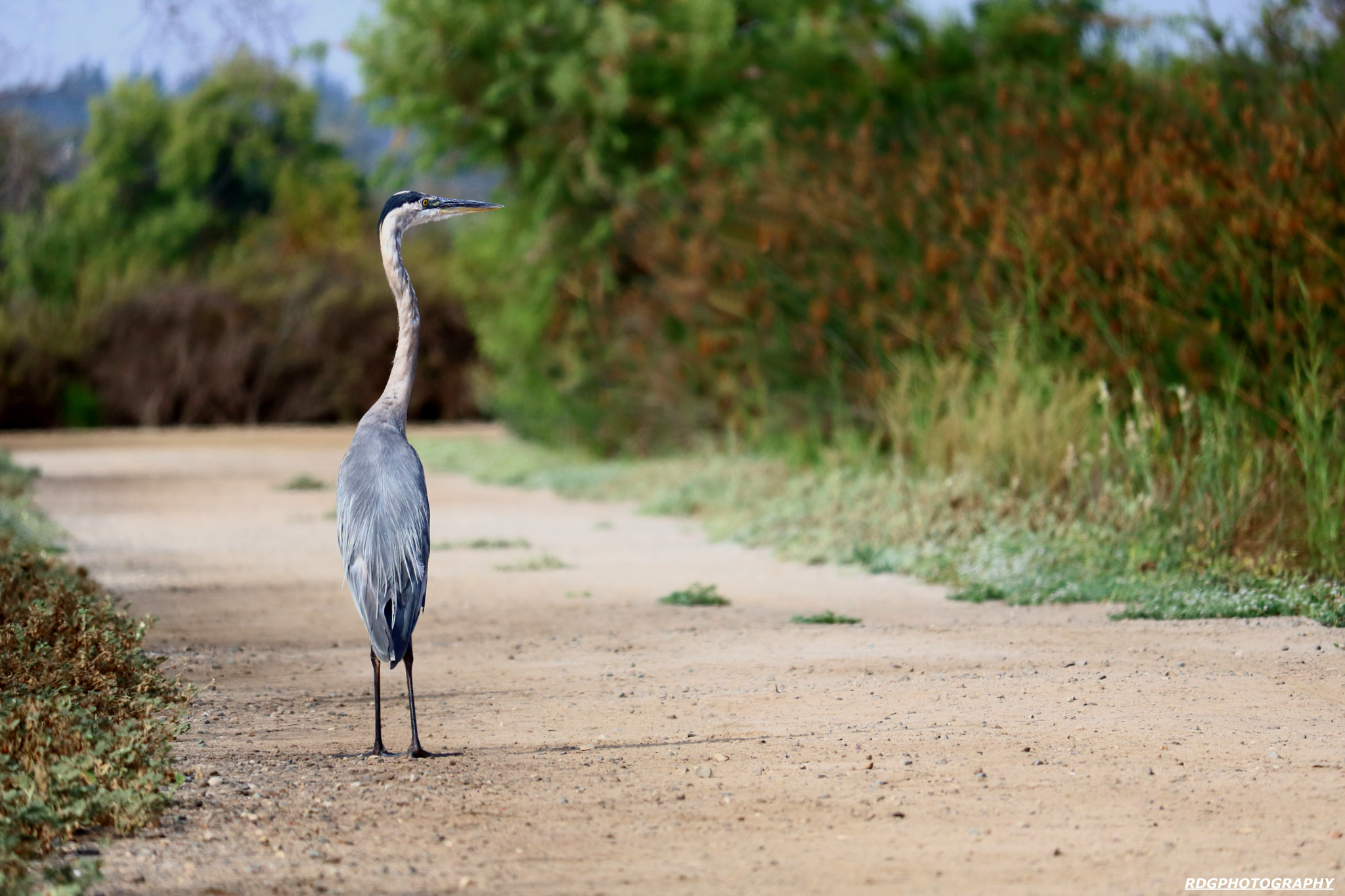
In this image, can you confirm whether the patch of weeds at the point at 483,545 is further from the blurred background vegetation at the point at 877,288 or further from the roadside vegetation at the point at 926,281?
the blurred background vegetation at the point at 877,288

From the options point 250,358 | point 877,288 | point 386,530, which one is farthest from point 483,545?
point 250,358

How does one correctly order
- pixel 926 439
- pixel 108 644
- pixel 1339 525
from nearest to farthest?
pixel 108 644 < pixel 1339 525 < pixel 926 439

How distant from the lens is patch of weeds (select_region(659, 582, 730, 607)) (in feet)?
29.4

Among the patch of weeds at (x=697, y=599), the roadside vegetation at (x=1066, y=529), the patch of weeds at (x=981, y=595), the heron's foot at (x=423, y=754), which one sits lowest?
the heron's foot at (x=423, y=754)

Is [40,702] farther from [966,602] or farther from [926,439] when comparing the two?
[926,439]

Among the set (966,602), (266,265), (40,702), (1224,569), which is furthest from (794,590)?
(266,265)

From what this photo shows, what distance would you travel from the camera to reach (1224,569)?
29.1 ft

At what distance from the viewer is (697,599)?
354 inches

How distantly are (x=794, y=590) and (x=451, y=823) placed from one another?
5.11m

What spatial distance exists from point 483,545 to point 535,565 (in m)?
1.30

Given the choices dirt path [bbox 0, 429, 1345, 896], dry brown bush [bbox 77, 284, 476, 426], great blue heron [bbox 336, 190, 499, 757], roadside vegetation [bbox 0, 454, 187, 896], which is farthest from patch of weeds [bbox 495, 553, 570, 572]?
dry brown bush [bbox 77, 284, 476, 426]

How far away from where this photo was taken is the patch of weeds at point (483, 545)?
11.9 metres

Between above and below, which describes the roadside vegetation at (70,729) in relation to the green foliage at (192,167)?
below

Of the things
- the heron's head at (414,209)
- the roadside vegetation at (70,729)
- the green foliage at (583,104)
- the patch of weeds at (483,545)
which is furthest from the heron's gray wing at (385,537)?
the green foliage at (583,104)
